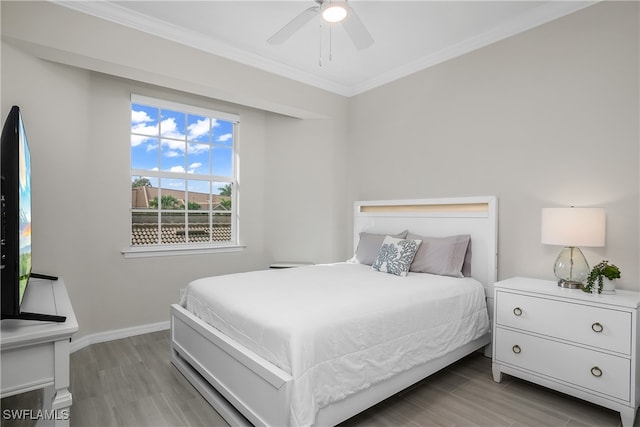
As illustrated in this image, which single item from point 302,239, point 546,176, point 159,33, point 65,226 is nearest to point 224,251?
point 302,239

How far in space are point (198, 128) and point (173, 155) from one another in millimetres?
422

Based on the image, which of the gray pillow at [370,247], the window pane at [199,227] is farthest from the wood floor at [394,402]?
the window pane at [199,227]

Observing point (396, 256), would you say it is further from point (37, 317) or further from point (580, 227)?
point (37, 317)

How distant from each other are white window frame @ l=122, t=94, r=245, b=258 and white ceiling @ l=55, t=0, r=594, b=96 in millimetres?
794

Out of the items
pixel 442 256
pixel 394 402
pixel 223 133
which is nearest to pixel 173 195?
pixel 223 133

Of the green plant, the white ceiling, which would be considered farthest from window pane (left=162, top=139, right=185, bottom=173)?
the green plant

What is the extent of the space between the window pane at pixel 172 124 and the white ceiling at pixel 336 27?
0.91 m

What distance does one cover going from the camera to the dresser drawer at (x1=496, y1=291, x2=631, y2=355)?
198 cm

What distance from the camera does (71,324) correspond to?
1.41 meters

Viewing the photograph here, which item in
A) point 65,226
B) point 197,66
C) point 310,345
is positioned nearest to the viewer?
point 310,345

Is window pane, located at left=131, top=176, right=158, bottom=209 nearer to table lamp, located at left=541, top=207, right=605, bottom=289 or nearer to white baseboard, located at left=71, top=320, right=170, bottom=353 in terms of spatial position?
white baseboard, located at left=71, top=320, right=170, bottom=353

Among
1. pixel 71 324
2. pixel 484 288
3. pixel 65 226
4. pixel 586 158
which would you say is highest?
pixel 586 158

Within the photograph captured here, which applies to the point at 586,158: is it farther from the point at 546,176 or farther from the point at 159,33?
the point at 159,33

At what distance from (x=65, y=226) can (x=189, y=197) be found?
121cm
